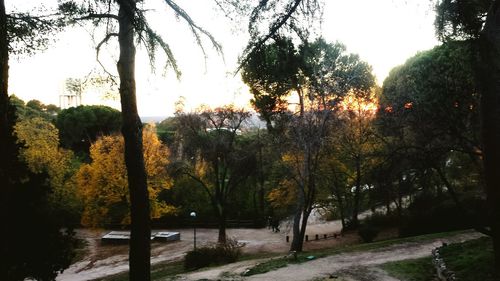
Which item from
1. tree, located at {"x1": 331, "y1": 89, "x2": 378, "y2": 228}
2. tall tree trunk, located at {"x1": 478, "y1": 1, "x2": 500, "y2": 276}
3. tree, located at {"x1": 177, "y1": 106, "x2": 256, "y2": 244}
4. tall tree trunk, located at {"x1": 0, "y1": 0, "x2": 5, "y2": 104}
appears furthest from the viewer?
tree, located at {"x1": 177, "y1": 106, "x2": 256, "y2": 244}

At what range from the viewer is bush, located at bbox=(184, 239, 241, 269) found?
17.9m

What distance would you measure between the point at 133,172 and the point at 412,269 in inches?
349

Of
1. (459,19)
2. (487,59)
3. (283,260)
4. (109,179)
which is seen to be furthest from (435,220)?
(109,179)

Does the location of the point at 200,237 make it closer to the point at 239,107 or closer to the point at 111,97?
the point at 239,107

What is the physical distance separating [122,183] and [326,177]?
1342 centimetres

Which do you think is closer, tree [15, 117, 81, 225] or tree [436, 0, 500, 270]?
tree [436, 0, 500, 270]

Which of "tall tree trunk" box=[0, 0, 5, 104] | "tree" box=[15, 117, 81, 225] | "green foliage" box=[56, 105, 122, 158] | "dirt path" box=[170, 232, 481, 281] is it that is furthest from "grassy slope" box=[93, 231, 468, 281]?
"green foliage" box=[56, 105, 122, 158]

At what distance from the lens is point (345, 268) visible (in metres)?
12.7

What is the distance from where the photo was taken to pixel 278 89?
6711 millimetres

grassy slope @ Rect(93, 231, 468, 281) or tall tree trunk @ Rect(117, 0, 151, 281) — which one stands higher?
tall tree trunk @ Rect(117, 0, 151, 281)

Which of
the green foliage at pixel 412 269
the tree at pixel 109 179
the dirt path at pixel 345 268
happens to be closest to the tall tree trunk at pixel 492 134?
the green foliage at pixel 412 269

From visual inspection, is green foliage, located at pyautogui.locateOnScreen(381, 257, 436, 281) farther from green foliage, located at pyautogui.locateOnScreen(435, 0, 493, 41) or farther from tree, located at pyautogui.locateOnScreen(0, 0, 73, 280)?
tree, located at pyautogui.locateOnScreen(0, 0, 73, 280)

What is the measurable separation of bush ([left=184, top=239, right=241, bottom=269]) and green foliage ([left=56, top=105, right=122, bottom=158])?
29386mm

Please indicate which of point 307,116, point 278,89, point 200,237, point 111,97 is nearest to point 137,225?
point 111,97
